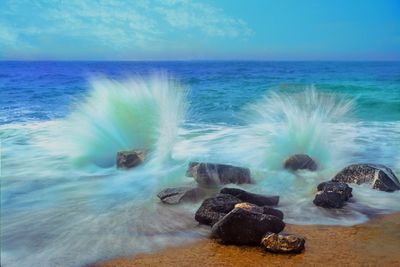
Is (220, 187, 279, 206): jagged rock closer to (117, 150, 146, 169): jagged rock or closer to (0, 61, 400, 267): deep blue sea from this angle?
(0, 61, 400, 267): deep blue sea

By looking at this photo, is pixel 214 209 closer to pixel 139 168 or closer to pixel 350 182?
pixel 350 182

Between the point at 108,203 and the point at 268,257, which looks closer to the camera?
the point at 268,257

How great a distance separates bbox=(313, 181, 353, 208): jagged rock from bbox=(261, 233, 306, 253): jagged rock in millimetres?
1408

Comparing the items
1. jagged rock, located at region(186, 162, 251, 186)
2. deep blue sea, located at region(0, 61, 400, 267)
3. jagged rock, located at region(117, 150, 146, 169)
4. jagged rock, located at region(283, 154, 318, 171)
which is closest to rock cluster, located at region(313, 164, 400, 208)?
deep blue sea, located at region(0, 61, 400, 267)

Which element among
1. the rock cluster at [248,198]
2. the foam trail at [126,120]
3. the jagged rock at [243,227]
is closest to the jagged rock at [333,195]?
the rock cluster at [248,198]

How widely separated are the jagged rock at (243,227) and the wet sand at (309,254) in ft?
0.27

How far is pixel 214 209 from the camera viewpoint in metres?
4.66

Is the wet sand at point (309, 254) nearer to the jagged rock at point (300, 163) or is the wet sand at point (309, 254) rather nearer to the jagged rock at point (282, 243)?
the jagged rock at point (282, 243)

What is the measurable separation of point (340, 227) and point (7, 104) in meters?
17.5

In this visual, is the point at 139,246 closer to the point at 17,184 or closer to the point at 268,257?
the point at 268,257

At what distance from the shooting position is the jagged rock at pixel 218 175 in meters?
6.23

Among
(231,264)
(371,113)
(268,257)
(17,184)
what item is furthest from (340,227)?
(371,113)

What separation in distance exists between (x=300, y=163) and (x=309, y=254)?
3342 mm

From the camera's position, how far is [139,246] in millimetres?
4105
